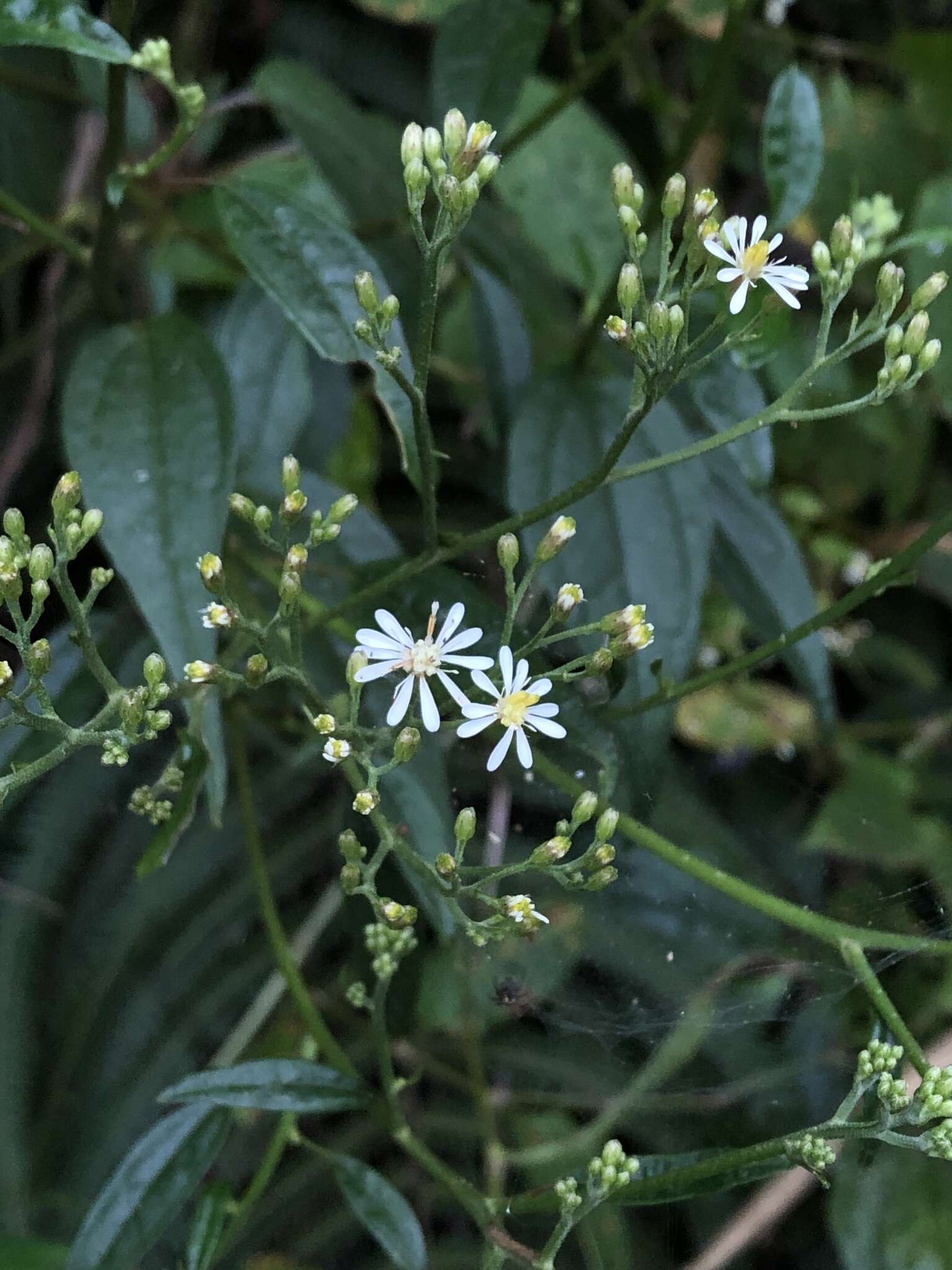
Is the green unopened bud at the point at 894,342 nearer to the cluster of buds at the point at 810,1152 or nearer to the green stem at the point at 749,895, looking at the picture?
the green stem at the point at 749,895

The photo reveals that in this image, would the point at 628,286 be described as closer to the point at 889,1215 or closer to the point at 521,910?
the point at 521,910

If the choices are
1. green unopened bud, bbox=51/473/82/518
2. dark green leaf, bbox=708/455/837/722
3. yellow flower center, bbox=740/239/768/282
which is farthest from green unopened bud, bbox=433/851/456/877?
dark green leaf, bbox=708/455/837/722

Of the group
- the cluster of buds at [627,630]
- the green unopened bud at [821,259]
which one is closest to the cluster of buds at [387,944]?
the cluster of buds at [627,630]

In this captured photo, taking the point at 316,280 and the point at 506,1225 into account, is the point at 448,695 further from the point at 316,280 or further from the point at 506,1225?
the point at 506,1225

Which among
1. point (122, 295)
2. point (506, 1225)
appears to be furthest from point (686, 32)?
point (506, 1225)

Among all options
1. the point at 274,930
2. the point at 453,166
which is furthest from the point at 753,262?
the point at 274,930
